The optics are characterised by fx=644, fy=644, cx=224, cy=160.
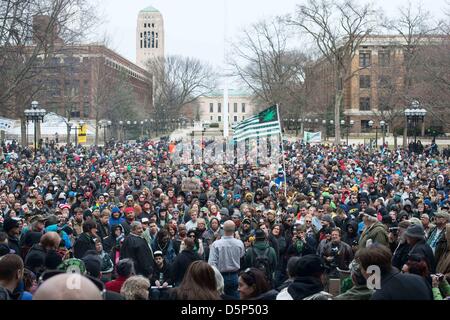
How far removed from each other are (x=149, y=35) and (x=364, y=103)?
2812 inches

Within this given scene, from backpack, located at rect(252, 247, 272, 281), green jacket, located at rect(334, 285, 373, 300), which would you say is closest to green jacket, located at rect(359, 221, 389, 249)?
backpack, located at rect(252, 247, 272, 281)

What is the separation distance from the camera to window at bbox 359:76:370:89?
75750 millimetres

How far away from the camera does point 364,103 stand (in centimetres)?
7694

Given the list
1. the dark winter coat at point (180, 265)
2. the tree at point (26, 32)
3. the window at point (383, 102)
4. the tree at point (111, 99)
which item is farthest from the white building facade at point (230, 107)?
the dark winter coat at point (180, 265)

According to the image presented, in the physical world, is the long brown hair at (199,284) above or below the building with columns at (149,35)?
below

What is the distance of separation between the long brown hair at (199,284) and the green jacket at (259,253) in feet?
11.5

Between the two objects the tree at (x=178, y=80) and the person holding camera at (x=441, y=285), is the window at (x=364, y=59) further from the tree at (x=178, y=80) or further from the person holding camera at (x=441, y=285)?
the person holding camera at (x=441, y=285)

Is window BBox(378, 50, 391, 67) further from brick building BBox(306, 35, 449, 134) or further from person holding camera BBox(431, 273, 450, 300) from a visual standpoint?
person holding camera BBox(431, 273, 450, 300)

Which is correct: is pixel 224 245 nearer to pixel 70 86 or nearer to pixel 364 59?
pixel 70 86

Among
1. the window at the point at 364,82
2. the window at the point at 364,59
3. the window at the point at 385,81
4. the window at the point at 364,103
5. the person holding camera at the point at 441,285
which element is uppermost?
the window at the point at 364,59

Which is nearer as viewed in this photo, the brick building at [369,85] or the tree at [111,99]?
the brick building at [369,85]

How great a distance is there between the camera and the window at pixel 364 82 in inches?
→ 2982

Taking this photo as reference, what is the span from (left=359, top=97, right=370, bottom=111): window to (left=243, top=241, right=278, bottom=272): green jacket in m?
69.6
